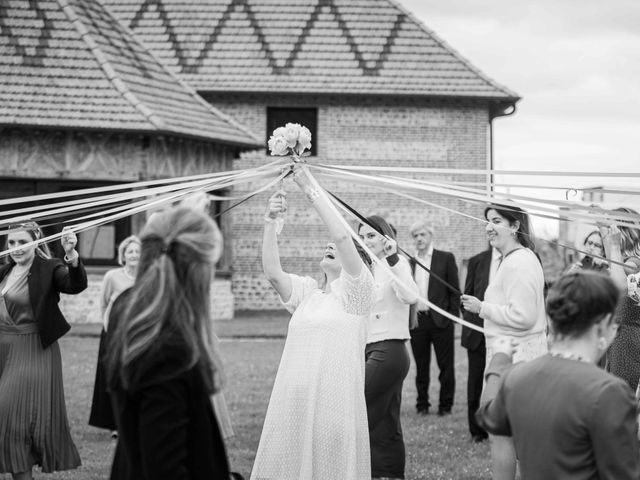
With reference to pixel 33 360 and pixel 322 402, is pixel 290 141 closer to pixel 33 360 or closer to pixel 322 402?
pixel 322 402

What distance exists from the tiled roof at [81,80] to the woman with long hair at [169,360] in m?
15.9

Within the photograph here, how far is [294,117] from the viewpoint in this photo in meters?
24.7

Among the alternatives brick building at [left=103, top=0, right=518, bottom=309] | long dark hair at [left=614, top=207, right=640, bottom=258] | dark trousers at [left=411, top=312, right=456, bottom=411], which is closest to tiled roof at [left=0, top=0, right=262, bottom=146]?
brick building at [left=103, top=0, right=518, bottom=309]

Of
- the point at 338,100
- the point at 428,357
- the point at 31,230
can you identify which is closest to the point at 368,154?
the point at 338,100

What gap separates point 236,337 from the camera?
752 inches

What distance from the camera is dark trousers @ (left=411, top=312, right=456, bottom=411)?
34.4ft

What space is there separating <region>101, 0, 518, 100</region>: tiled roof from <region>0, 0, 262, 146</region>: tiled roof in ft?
9.89

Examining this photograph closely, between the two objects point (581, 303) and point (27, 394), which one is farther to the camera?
point (27, 394)

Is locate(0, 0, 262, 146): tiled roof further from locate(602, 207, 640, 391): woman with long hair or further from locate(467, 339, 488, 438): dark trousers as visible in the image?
locate(602, 207, 640, 391): woman with long hair

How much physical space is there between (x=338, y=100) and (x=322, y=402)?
19244 millimetres

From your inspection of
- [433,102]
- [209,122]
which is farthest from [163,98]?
[433,102]

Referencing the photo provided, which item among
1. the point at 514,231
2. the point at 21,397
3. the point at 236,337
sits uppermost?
the point at 514,231

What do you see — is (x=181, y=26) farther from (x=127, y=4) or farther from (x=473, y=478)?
(x=473, y=478)

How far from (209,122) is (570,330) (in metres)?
18.3
